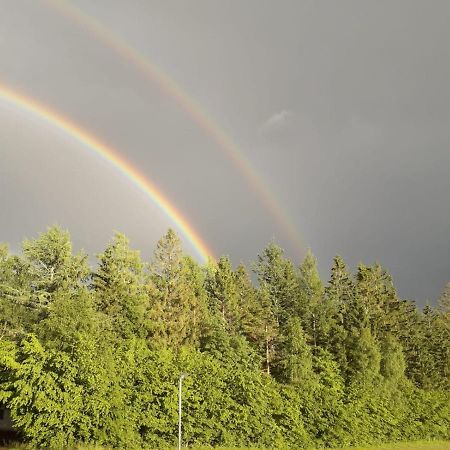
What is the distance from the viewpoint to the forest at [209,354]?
23.8 m

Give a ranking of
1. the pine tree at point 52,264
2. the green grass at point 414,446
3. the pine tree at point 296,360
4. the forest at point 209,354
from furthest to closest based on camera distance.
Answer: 1. the pine tree at point 52,264
2. the pine tree at point 296,360
3. the green grass at point 414,446
4. the forest at point 209,354

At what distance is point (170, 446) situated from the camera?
25.4m

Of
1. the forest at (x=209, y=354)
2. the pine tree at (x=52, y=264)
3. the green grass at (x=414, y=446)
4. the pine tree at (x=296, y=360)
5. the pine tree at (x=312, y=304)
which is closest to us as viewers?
the forest at (x=209, y=354)

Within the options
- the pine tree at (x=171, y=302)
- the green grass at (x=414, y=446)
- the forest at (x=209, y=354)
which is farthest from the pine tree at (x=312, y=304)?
the green grass at (x=414, y=446)

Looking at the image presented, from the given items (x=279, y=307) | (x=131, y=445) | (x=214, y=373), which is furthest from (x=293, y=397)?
(x=279, y=307)

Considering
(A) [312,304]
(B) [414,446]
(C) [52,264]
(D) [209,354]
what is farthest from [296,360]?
(C) [52,264]

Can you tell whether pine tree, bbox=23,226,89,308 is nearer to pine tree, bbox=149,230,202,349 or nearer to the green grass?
pine tree, bbox=149,230,202,349

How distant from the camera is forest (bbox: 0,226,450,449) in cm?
2377

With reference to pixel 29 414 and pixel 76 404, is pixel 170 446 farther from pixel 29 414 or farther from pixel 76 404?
pixel 29 414

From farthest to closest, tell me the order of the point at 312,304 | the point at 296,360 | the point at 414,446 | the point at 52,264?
the point at 312,304
the point at 52,264
the point at 296,360
the point at 414,446

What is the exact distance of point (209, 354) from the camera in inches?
1623

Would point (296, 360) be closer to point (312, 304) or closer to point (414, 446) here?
point (414, 446)

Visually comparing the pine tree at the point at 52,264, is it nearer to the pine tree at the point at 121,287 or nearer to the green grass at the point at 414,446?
the pine tree at the point at 121,287

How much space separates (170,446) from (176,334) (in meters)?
16.8
